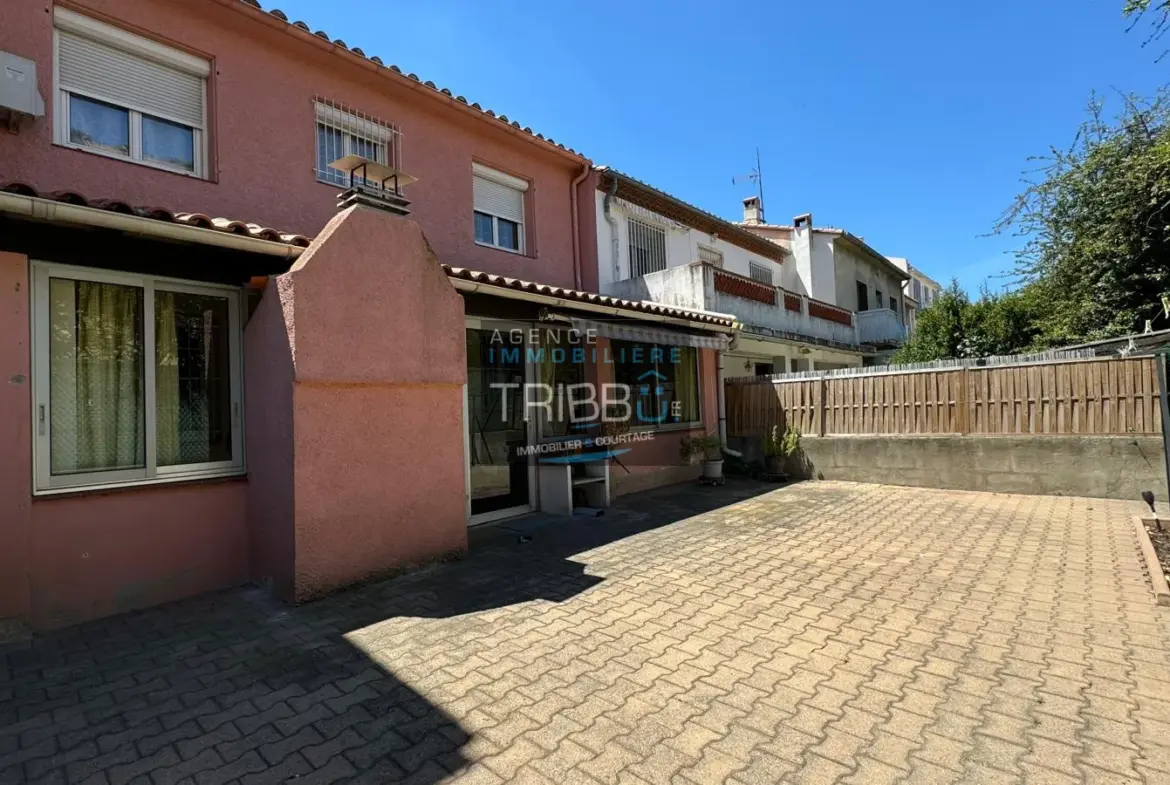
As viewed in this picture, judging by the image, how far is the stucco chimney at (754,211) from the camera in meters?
29.5

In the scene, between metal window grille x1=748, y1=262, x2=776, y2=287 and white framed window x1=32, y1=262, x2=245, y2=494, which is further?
metal window grille x1=748, y1=262, x2=776, y2=287

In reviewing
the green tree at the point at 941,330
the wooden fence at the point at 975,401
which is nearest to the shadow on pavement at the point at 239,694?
the wooden fence at the point at 975,401

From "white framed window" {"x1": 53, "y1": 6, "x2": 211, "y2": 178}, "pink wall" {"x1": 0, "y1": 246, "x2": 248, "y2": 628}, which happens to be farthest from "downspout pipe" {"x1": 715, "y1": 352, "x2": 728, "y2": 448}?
"white framed window" {"x1": 53, "y1": 6, "x2": 211, "y2": 178}

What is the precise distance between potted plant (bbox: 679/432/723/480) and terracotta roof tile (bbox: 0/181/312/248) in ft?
31.7

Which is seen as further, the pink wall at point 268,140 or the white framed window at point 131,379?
the pink wall at point 268,140

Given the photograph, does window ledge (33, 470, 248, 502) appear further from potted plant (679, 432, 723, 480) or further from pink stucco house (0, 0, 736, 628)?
potted plant (679, 432, 723, 480)

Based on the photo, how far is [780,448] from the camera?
14.3 m

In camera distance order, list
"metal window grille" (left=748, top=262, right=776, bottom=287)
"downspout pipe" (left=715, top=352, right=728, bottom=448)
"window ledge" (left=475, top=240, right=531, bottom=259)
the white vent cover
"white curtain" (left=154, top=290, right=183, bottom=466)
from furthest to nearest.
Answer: "metal window grille" (left=748, top=262, right=776, bottom=287)
"downspout pipe" (left=715, top=352, right=728, bottom=448)
"window ledge" (left=475, top=240, right=531, bottom=259)
"white curtain" (left=154, top=290, right=183, bottom=466)
the white vent cover

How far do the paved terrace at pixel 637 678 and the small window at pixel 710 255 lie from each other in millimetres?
13531

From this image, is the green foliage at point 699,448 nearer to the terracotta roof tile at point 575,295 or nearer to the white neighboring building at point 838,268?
the terracotta roof tile at point 575,295

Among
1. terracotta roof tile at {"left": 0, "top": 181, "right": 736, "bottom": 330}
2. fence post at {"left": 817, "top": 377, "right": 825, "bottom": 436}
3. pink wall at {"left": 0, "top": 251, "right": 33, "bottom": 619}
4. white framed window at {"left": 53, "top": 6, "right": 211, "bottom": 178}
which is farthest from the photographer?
fence post at {"left": 817, "top": 377, "right": 825, "bottom": 436}

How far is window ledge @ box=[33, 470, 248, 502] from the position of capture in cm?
555

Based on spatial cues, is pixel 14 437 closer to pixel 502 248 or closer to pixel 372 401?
pixel 372 401

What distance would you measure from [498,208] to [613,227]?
12.7 feet
